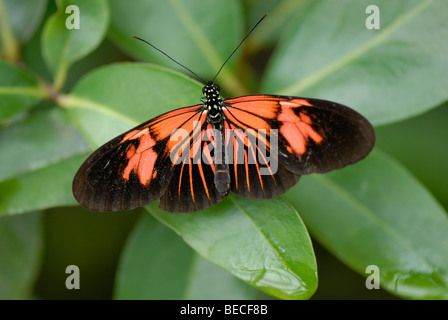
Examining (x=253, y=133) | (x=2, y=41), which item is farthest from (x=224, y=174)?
(x=2, y=41)

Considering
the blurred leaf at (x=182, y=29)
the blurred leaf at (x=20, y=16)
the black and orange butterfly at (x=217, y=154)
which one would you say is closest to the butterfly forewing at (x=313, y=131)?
the black and orange butterfly at (x=217, y=154)

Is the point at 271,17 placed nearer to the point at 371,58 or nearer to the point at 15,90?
the point at 371,58

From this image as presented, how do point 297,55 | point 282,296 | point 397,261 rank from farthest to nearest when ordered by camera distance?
point 297,55 → point 397,261 → point 282,296

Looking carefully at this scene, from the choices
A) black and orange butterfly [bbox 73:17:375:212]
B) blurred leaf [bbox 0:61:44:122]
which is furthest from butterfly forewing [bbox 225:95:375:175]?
blurred leaf [bbox 0:61:44:122]

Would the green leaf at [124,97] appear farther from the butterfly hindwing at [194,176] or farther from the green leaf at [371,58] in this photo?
the green leaf at [371,58]

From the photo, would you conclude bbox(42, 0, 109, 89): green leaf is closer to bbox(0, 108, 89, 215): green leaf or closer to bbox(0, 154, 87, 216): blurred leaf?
bbox(0, 108, 89, 215): green leaf

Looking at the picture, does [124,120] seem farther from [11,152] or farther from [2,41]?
[2,41]
